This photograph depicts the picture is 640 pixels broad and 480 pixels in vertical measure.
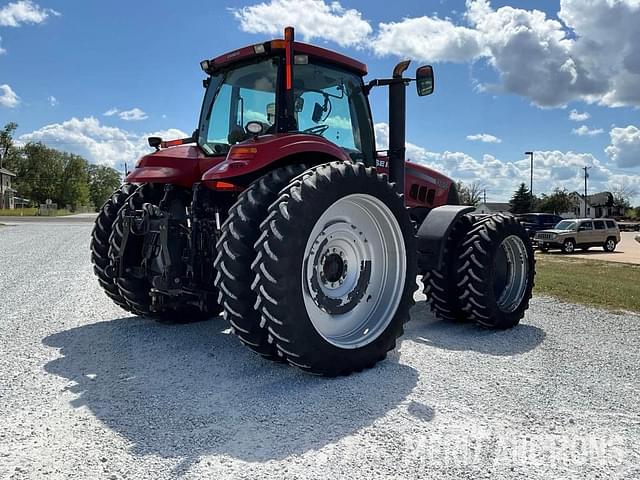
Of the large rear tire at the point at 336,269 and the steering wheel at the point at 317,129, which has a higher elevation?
the steering wheel at the point at 317,129

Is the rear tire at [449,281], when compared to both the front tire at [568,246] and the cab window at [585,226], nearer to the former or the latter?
the front tire at [568,246]

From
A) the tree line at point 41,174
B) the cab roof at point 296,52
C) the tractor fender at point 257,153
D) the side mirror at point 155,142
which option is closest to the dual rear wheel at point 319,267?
the tractor fender at point 257,153

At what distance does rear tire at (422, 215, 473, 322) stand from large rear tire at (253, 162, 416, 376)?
4.23 ft

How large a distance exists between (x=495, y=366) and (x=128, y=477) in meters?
3.07

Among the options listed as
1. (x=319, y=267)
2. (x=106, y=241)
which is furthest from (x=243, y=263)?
(x=106, y=241)

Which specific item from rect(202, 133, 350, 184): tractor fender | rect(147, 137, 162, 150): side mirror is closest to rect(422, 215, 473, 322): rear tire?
rect(202, 133, 350, 184): tractor fender

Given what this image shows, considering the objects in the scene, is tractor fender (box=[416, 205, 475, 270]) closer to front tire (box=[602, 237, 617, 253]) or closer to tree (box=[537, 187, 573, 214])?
front tire (box=[602, 237, 617, 253])

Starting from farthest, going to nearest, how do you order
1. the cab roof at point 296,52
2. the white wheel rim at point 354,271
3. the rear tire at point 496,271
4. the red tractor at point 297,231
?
the rear tire at point 496,271
the cab roof at point 296,52
the white wheel rim at point 354,271
the red tractor at point 297,231

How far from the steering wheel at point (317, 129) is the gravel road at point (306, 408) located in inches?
80.5

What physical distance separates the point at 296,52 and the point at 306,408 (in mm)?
3037

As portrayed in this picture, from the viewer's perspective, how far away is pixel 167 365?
4375 millimetres

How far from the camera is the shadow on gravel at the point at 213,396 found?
9.91 feet

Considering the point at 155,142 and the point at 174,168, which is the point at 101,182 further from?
the point at 174,168

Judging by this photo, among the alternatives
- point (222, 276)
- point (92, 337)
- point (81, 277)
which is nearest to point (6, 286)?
point (81, 277)
